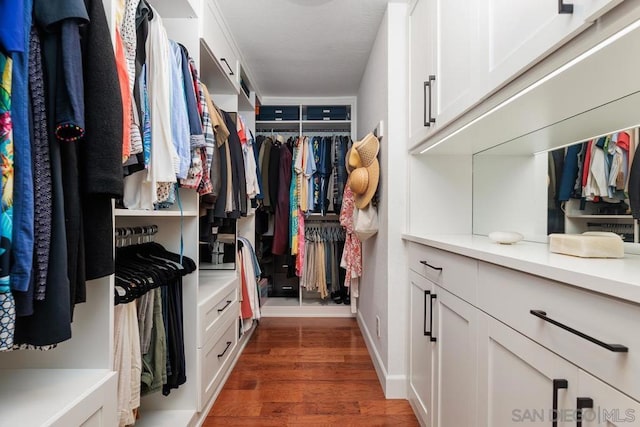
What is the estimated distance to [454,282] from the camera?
3.93 ft

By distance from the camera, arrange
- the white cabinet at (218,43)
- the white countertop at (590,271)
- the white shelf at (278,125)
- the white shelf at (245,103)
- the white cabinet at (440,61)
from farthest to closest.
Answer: the white shelf at (278,125), the white shelf at (245,103), the white cabinet at (218,43), the white cabinet at (440,61), the white countertop at (590,271)

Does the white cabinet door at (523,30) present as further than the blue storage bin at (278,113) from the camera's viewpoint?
No

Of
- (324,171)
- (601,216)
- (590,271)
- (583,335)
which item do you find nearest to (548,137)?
(601,216)

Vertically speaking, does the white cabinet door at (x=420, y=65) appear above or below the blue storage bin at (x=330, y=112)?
below

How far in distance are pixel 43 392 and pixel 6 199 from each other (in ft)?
1.66

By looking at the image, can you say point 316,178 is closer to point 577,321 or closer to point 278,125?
point 278,125

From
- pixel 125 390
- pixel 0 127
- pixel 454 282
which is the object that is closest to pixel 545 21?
pixel 454 282

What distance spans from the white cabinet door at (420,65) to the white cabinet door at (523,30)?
0.44 meters

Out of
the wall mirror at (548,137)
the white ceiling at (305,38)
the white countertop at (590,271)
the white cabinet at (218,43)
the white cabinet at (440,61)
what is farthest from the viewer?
the white ceiling at (305,38)

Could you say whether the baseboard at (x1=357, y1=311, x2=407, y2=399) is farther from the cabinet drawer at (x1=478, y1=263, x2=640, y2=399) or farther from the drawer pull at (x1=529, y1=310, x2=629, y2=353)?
the drawer pull at (x1=529, y1=310, x2=629, y2=353)

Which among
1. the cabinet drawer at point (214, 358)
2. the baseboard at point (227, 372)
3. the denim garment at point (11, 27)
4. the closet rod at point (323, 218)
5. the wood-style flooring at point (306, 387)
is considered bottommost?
the wood-style flooring at point (306, 387)

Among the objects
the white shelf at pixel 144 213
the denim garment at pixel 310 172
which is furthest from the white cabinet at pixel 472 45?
the denim garment at pixel 310 172

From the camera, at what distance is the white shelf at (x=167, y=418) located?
1.41 metres

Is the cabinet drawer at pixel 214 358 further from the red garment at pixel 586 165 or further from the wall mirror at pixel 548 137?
the red garment at pixel 586 165
